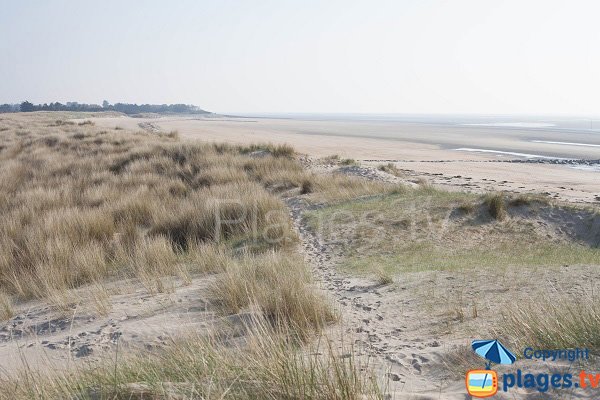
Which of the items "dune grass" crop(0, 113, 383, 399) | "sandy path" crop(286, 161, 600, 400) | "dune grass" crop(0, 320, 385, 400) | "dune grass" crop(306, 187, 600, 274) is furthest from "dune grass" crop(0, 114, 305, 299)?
"dune grass" crop(0, 320, 385, 400)

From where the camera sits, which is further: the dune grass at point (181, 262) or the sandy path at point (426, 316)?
the sandy path at point (426, 316)

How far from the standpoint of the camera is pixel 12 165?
56.4ft

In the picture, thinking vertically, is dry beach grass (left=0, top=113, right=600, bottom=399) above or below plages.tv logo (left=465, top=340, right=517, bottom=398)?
below

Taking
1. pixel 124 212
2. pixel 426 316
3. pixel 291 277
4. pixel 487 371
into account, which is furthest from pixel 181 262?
pixel 487 371

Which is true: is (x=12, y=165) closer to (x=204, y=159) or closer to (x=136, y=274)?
(x=204, y=159)

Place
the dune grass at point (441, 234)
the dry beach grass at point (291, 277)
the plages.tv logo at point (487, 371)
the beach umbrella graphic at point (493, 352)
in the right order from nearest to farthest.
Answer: the plages.tv logo at point (487, 371)
the dry beach grass at point (291, 277)
the beach umbrella graphic at point (493, 352)
the dune grass at point (441, 234)

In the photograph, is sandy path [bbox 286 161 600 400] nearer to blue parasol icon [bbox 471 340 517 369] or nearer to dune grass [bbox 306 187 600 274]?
blue parasol icon [bbox 471 340 517 369]

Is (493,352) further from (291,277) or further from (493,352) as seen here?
(291,277)

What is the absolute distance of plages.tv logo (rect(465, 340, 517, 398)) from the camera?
9.08ft

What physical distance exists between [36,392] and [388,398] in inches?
81.4

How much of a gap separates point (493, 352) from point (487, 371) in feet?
1.25

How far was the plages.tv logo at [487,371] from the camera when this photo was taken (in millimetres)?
2768

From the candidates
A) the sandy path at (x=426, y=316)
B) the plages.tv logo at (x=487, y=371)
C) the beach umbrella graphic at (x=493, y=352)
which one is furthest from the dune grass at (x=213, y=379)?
the beach umbrella graphic at (x=493, y=352)

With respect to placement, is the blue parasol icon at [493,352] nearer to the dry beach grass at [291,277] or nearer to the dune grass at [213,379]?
the dry beach grass at [291,277]
